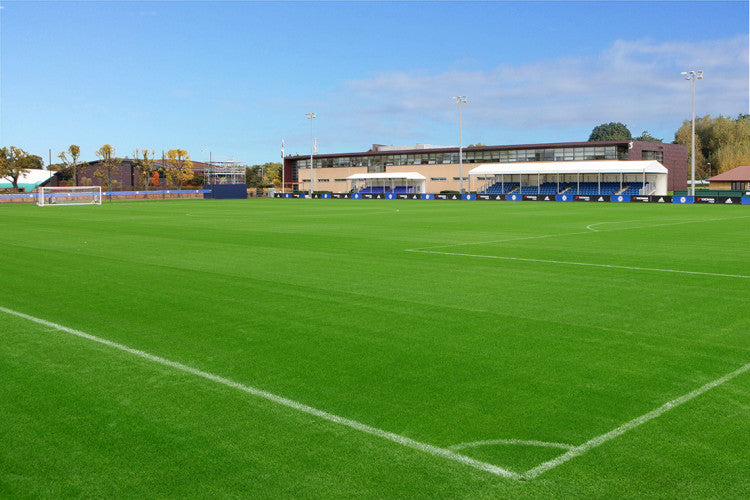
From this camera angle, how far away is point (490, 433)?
5.01 metres

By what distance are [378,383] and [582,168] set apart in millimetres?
72253

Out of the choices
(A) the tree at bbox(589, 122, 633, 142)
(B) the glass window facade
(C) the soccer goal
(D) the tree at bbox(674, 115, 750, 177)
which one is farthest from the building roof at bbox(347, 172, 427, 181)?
(A) the tree at bbox(589, 122, 633, 142)

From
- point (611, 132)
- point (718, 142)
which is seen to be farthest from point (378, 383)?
point (611, 132)

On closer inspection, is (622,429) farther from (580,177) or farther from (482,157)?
(482,157)

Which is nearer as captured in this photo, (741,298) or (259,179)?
(741,298)

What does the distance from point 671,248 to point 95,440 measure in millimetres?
17178

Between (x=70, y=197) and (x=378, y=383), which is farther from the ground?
(x=70, y=197)

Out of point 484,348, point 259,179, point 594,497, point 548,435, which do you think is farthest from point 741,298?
point 259,179

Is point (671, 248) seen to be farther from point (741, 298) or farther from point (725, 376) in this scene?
point (725, 376)

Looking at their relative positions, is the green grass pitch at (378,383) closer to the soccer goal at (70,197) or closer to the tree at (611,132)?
the soccer goal at (70,197)

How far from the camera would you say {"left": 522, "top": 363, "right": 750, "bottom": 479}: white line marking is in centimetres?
444

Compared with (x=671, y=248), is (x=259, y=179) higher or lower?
higher

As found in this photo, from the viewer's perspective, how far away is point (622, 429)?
5.09 meters

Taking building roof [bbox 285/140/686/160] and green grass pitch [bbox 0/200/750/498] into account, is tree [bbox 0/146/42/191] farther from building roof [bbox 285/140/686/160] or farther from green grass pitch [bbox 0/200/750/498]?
green grass pitch [bbox 0/200/750/498]
